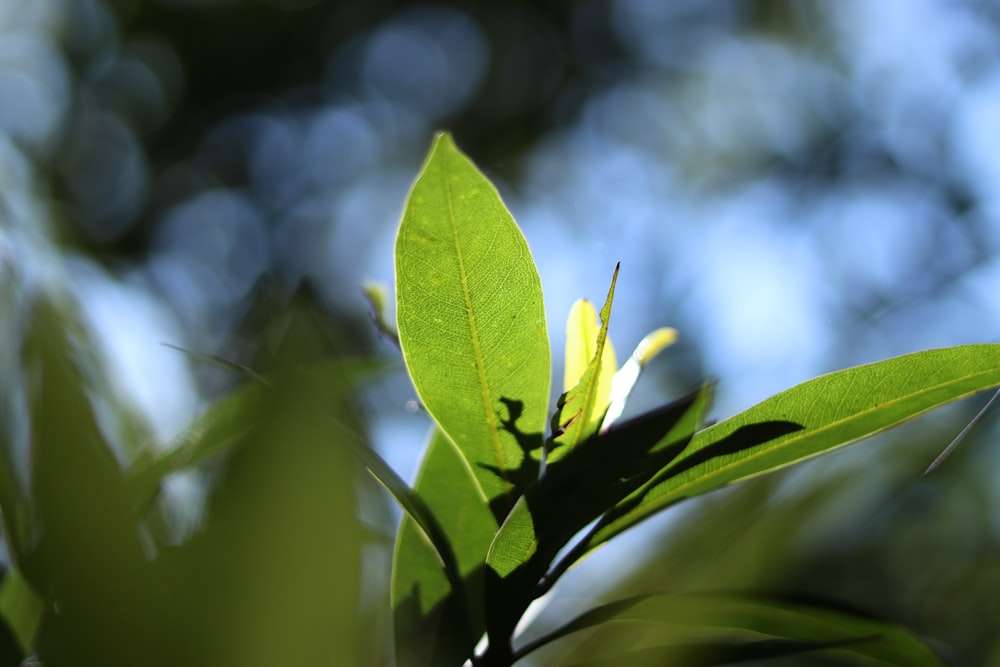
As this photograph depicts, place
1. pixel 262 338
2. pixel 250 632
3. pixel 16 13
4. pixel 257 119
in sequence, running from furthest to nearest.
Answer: pixel 257 119 → pixel 16 13 → pixel 262 338 → pixel 250 632

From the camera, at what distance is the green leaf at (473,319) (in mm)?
331

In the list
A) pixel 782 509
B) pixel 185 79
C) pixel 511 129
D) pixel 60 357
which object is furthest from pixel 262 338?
pixel 185 79

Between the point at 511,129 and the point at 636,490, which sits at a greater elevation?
the point at 511,129

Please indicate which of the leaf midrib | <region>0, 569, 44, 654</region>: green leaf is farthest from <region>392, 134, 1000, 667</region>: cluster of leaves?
<region>0, 569, 44, 654</region>: green leaf

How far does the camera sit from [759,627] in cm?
40

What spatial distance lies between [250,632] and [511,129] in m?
4.09

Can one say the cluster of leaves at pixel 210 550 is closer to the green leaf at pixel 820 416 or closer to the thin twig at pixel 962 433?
the green leaf at pixel 820 416

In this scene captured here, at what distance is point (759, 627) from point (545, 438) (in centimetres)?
15

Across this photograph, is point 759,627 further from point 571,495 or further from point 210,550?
point 210,550

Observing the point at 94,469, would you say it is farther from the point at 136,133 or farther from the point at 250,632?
the point at 136,133

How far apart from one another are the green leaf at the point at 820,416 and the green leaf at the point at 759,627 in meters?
0.05

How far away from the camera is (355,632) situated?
0.35m

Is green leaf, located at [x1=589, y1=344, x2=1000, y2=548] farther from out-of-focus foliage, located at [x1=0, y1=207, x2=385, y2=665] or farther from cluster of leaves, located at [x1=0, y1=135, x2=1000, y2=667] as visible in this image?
out-of-focus foliage, located at [x1=0, y1=207, x2=385, y2=665]

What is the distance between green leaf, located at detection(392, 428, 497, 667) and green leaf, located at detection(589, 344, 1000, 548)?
83 mm
